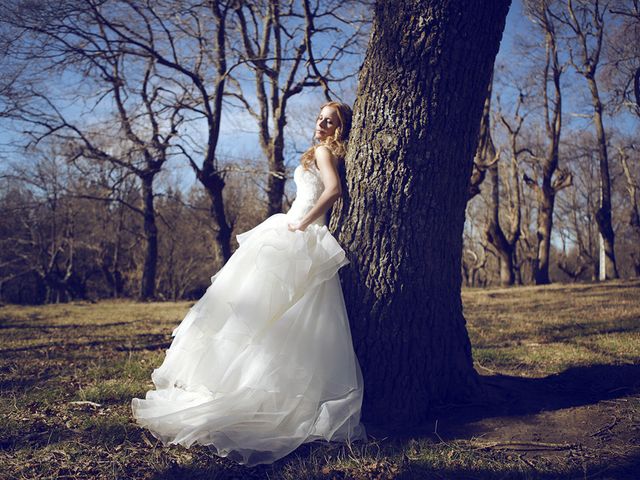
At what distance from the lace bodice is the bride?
153mm

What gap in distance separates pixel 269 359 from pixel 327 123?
6.62 feet

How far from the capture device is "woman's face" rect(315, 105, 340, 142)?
389cm

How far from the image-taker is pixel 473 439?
9.16ft

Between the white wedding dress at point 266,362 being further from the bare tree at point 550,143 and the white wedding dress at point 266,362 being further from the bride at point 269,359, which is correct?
the bare tree at point 550,143

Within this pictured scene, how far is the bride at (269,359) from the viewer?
2.79 metres

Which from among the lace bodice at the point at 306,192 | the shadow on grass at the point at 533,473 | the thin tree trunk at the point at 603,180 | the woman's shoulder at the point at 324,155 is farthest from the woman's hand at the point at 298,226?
the thin tree trunk at the point at 603,180

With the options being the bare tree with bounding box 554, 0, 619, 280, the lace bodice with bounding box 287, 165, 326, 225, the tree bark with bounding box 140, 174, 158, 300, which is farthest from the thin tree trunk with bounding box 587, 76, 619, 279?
the lace bodice with bounding box 287, 165, 326, 225

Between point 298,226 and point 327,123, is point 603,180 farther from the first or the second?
point 298,226

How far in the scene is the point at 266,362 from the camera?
2957 millimetres

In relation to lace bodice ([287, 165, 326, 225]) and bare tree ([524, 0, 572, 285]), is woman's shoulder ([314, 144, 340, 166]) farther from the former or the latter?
bare tree ([524, 0, 572, 285])

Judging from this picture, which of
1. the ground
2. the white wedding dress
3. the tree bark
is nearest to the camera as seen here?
the ground

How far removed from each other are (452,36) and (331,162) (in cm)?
119

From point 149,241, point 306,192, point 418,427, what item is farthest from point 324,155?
point 149,241

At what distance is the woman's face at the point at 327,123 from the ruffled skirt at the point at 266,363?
0.93m
